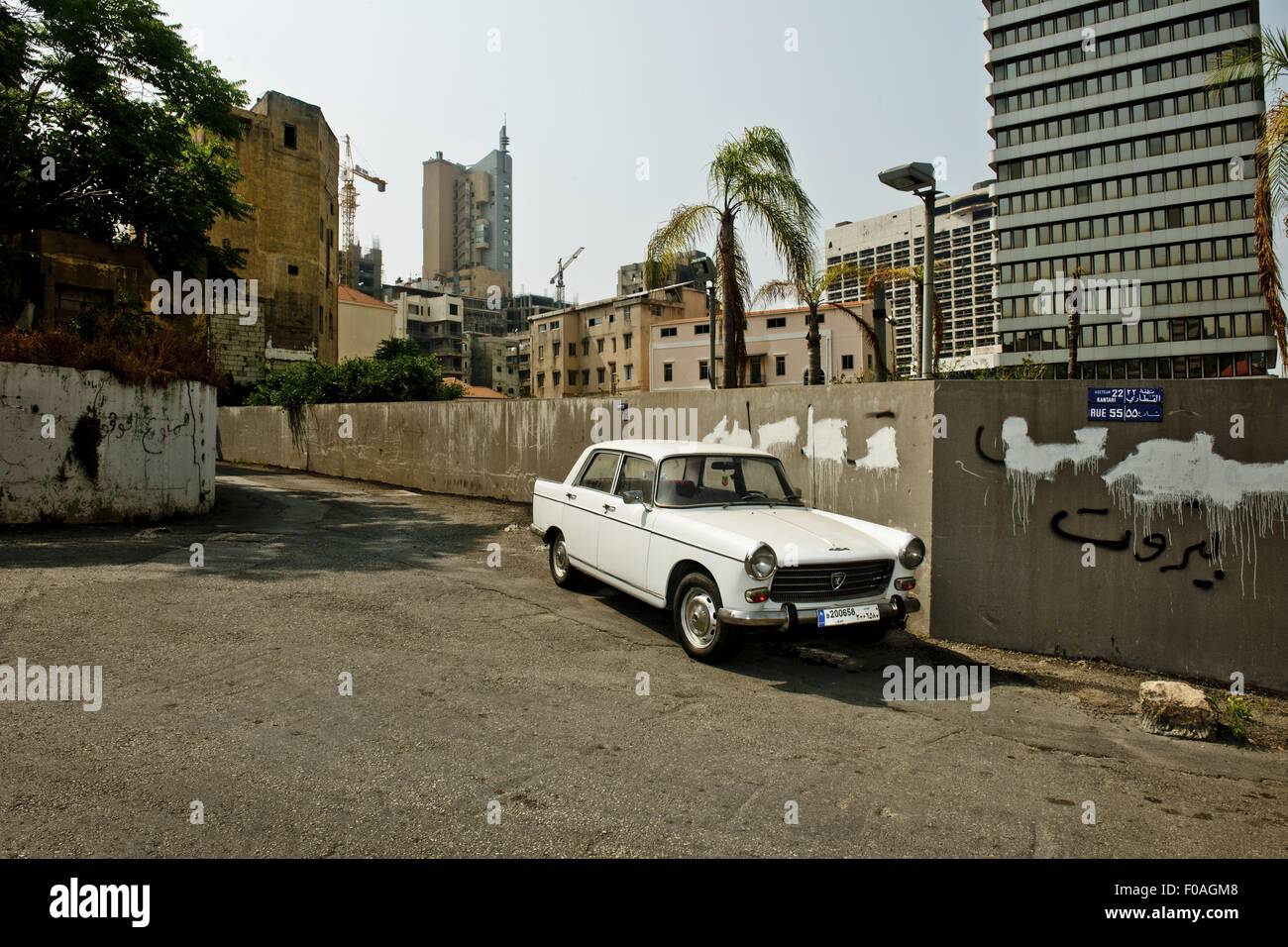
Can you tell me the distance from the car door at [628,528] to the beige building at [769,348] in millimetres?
57812

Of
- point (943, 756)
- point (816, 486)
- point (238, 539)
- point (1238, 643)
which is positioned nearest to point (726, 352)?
point (816, 486)

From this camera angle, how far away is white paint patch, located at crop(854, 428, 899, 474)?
765cm

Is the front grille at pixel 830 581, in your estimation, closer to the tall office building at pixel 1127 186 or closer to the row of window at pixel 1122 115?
the tall office building at pixel 1127 186

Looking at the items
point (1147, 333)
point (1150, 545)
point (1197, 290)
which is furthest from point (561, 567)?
point (1197, 290)

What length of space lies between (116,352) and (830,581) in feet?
38.4

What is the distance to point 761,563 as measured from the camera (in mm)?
5523

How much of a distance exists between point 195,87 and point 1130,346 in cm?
7700

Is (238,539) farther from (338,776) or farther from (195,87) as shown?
(195,87)

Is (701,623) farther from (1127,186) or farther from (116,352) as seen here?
(1127,186)

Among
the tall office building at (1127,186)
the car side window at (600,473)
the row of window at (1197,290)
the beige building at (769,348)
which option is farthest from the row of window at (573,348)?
Answer: the car side window at (600,473)

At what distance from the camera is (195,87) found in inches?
751

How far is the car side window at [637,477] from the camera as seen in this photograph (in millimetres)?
6906

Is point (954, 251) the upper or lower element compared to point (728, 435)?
upper

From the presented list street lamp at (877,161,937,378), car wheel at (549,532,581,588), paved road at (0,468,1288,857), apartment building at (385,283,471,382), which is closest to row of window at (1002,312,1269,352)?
apartment building at (385,283,471,382)
